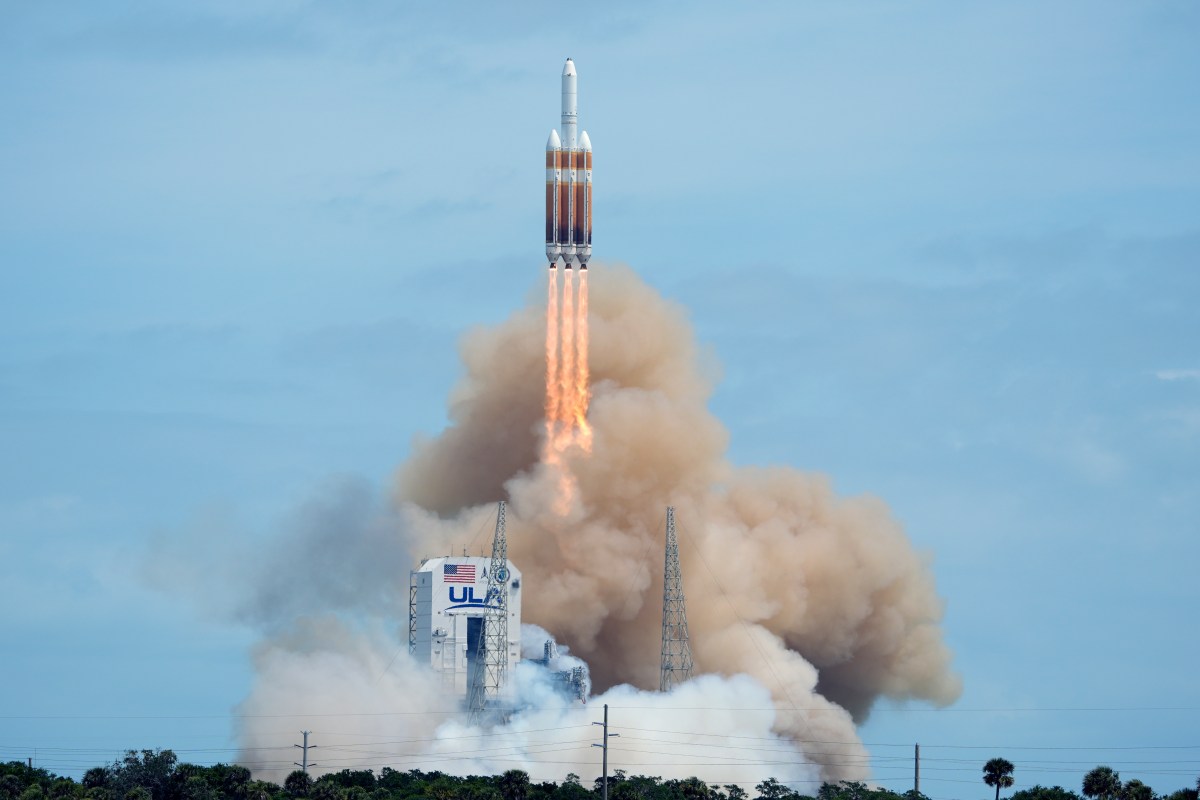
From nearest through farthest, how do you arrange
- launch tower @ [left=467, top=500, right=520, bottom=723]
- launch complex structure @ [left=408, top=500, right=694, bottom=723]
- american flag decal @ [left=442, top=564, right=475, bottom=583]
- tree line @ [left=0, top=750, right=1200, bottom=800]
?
tree line @ [left=0, top=750, right=1200, bottom=800]
launch complex structure @ [left=408, top=500, right=694, bottom=723]
launch tower @ [left=467, top=500, right=520, bottom=723]
american flag decal @ [left=442, top=564, right=475, bottom=583]

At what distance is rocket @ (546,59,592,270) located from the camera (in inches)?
5605

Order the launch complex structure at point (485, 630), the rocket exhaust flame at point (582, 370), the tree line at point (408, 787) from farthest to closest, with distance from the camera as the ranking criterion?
the rocket exhaust flame at point (582, 370) → the launch complex structure at point (485, 630) → the tree line at point (408, 787)

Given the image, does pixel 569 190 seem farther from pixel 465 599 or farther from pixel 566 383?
pixel 465 599

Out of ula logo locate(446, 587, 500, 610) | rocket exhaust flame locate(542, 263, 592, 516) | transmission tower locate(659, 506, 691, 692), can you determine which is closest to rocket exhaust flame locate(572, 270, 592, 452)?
rocket exhaust flame locate(542, 263, 592, 516)

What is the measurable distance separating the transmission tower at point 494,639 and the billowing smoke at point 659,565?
1218mm

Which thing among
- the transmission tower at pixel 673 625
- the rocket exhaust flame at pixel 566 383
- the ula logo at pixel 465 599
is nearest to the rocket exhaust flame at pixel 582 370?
the rocket exhaust flame at pixel 566 383

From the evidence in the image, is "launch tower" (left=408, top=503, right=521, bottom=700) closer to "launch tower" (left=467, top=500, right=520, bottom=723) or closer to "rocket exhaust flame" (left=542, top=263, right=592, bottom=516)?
"launch tower" (left=467, top=500, right=520, bottom=723)

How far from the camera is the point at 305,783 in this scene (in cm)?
12888

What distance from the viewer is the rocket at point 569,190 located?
142 meters

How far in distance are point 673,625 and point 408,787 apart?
15129 millimetres

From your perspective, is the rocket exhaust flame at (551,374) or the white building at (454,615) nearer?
the white building at (454,615)

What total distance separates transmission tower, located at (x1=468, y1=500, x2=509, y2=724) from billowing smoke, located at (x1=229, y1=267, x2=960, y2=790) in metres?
1.22

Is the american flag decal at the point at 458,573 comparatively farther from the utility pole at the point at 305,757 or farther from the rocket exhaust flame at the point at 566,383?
the utility pole at the point at 305,757

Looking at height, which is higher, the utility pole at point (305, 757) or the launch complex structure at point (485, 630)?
the launch complex structure at point (485, 630)
